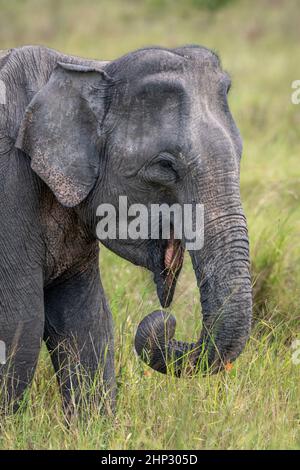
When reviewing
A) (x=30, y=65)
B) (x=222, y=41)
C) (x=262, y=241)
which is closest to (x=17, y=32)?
(x=222, y=41)

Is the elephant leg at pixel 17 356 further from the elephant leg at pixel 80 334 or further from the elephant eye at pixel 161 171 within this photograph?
the elephant eye at pixel 161 171

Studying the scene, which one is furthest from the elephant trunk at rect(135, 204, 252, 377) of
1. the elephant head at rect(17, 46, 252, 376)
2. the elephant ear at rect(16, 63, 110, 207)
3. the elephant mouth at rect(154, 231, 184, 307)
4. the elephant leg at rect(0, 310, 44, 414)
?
the elephant leg at rect(0, 310, 44, 414)

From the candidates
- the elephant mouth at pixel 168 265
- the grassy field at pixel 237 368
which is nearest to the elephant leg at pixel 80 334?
the grassy field at pixel 237 368

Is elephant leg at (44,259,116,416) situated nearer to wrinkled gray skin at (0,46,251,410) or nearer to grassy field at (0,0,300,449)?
grassy field at (0,0,300,449)

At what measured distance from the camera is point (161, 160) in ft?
15.6

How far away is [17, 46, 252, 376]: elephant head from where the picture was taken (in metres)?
4.62

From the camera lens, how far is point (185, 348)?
5.03 metres

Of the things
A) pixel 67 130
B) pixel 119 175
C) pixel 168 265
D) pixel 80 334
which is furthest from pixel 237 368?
pixel 67 130

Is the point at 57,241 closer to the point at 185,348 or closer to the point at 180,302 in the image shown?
the point at 185,348

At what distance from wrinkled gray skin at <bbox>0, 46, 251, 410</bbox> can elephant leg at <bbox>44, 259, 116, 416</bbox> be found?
0.24 metres

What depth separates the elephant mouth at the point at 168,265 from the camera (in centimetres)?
493

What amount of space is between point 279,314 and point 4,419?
7.27 feet

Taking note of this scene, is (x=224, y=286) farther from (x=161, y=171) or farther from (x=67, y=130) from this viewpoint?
(x=67, y=130)

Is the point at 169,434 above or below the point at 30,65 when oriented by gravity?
below
